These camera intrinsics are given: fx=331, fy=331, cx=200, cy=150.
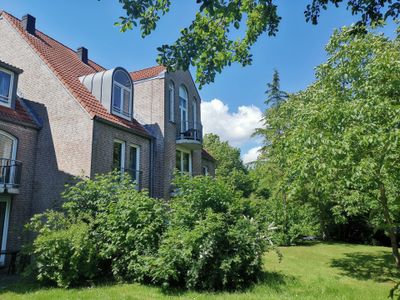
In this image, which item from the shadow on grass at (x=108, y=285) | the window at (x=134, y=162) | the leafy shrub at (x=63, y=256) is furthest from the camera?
the window at (x=134, y=162)

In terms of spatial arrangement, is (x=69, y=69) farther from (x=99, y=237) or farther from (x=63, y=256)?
(x=63, y=256)

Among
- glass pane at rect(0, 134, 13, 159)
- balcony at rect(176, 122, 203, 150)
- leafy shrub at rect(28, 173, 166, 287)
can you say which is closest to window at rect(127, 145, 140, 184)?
balcony at rect(176, 122, 203, 150)

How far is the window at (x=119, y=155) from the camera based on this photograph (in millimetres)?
14914

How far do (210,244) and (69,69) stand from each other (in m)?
12.2

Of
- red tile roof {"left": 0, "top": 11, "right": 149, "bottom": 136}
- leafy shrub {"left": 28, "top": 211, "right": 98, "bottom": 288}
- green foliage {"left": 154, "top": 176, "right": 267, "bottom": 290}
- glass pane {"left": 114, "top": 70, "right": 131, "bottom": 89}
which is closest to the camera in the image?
green foliage {"left": 154, "top": 176, "right": 267, "bottom": 290}

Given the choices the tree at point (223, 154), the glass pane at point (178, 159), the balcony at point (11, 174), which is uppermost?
the tree at point (223, 154)

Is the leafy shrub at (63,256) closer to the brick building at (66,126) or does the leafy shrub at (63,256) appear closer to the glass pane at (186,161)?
the brick building at (66,126)

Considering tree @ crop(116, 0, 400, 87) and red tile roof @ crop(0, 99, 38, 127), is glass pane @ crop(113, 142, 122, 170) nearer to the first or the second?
red tile roof @ crop(0, 99, 38, 127)

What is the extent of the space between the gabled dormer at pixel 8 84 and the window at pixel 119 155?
4.55 m

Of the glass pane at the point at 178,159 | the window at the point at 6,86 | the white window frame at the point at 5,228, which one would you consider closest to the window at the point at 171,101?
the glass pane at the point at 178,159

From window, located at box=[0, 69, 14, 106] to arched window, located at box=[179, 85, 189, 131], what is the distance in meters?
8.86

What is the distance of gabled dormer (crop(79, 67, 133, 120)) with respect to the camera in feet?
50.8

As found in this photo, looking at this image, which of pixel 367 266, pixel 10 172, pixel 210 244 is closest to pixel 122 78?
pixel 10 172

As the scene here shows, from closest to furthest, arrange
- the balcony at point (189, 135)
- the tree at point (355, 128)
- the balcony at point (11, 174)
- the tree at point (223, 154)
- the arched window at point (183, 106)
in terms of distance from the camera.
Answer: the tree at point (355, 128)
the balcony at point (11, 174)
the balcony at point (189, 135)
the arched window at point (183, 106)
the tree at point (223, 154)
